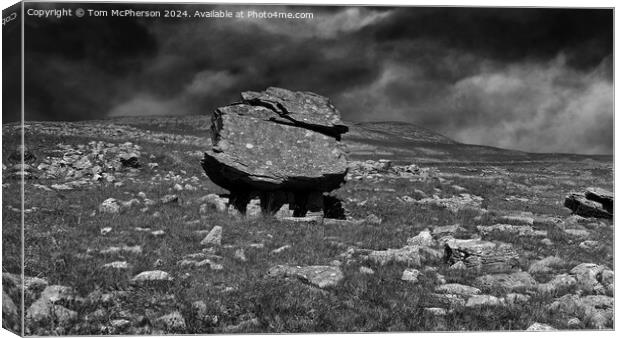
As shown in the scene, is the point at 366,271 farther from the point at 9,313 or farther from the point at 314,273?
the point at 9,313

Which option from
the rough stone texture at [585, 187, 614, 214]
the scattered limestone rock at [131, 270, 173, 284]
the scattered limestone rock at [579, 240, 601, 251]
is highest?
the rough stone texture at [585, 187, 614, 214]

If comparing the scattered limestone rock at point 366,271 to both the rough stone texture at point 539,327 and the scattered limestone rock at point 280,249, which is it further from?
the rough stone texture at point 539,327

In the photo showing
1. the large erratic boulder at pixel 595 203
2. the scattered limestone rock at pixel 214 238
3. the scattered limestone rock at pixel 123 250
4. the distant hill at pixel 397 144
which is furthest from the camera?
the distant hill at pixel 397 144

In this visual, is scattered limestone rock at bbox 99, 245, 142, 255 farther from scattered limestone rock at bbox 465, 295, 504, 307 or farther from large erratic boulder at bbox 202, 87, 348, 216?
scattered limestone rock at bbox 465, 295, 504, 307

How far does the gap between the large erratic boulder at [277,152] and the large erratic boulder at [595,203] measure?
10460mm

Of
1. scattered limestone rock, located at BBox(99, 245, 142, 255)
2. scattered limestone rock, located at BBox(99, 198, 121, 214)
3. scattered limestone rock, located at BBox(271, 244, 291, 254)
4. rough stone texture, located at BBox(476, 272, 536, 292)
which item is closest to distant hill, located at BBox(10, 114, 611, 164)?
scattered limestone rock, located at BBox(99, 198, 121, 214)

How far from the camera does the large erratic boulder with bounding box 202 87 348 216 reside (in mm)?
18422

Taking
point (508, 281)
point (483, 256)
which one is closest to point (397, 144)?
point (483, 256)

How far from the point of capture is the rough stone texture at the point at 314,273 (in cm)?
1089

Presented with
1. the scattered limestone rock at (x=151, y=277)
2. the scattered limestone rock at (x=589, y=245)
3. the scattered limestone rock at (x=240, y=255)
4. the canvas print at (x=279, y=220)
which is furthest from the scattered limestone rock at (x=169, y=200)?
the scattered limestone rock at (x=589, y=245)

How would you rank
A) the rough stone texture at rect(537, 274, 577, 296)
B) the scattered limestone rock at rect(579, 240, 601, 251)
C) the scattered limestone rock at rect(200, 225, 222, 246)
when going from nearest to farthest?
the rough stone texture at rect(537, 274, 577, 296) < the scattered limestone rock at rect(200, 225, 222, 246) < the scattered limestone rock at rect(579, 240, 601, 251)

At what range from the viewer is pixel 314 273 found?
11242 mm

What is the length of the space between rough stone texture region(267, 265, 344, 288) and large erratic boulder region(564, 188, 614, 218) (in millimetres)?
15106

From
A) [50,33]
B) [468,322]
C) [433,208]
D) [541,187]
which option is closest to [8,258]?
[50,33]
